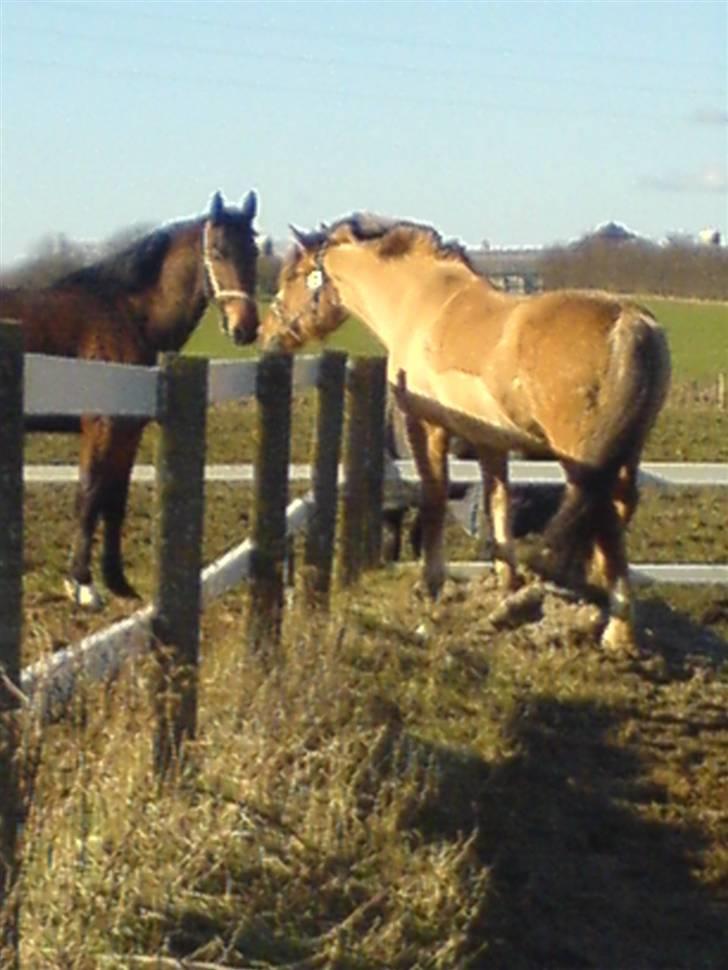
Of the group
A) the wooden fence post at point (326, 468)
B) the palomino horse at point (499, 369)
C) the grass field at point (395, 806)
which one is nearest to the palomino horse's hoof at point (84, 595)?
the grass field at point (395, 806)

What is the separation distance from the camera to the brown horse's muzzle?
10711 mm

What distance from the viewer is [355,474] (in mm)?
10031

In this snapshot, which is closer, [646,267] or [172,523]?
[172,523]

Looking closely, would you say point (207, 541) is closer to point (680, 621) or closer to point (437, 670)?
point (680, 621)

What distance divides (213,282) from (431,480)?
1.57 meters

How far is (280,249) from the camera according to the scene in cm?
1356

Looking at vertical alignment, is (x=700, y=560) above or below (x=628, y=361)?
below

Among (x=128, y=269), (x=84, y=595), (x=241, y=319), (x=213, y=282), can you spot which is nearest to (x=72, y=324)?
(x=128, y=269)

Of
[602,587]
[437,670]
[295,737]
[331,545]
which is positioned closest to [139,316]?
[331,545]

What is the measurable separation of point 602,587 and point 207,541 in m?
3.22

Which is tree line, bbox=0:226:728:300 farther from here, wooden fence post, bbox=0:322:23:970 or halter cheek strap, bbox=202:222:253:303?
wooden fence post, bbox=0:322:23:970

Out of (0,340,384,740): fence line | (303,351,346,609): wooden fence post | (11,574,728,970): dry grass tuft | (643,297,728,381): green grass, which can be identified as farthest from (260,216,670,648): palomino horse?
(643,297,728,381): green grass

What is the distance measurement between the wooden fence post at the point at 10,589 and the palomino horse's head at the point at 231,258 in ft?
22.0

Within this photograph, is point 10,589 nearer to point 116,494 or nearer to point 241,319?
point 116,494
